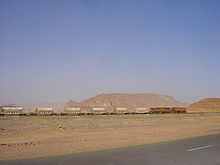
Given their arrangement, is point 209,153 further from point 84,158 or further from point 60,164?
point 60,164

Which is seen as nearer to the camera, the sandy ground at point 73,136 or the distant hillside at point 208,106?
the sandy ground at point 73,136

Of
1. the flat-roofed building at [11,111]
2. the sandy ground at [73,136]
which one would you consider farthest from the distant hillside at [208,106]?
the sandy ground at [73,136]

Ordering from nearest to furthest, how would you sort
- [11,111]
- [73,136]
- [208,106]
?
[73,136] → [11,111] → [208,106]

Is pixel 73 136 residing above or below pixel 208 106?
below

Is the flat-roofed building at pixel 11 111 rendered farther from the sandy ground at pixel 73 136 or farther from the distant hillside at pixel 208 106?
the distant hillside at pixel 208 106

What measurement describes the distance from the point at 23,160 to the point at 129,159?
4.52 metres

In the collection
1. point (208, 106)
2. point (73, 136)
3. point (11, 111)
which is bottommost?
point (73, 136)

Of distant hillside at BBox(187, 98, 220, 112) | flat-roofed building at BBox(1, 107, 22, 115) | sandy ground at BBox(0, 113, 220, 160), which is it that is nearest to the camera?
sandy ground at BBox(0, 113, 220, 160)

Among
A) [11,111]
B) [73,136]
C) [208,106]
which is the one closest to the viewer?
[73,136]

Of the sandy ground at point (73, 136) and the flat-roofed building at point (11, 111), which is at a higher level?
the flat-roofed building at point (11, 111)

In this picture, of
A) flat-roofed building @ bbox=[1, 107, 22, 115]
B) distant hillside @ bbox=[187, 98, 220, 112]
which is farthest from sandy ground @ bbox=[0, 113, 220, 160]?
distant hillside @ bbox=[187, 98, 220, 112]

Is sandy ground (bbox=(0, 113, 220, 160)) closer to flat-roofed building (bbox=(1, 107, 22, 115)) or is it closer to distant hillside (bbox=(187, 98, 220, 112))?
flat-roofed building (bbox=(1, 107, 22, 115))

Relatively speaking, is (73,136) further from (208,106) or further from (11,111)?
(208,106)

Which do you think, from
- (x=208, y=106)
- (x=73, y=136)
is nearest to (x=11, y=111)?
(x=73, y=136)
